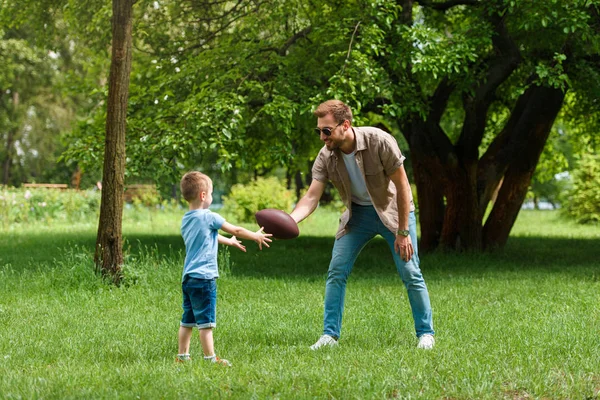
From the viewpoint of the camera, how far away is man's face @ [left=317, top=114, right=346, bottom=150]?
5.59 m

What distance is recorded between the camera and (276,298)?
9.09 m

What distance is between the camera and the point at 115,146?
31.4ft

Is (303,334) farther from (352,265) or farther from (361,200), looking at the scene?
(361,200)

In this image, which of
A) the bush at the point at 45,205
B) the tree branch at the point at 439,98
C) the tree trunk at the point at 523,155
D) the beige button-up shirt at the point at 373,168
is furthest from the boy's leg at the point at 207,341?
the bush at the point at 45,205

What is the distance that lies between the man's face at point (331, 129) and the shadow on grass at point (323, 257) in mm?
4991

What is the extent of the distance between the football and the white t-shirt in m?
0.61

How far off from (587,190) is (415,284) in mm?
23011

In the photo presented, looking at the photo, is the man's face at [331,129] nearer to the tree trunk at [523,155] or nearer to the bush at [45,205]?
the tree trunk at [523,155]

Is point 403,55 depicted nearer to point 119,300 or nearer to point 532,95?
point 532,95

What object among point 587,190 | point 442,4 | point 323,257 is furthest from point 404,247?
point 587,190

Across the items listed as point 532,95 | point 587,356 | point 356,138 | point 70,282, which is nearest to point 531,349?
point 587,356

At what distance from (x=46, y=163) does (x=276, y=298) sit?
40.0 m

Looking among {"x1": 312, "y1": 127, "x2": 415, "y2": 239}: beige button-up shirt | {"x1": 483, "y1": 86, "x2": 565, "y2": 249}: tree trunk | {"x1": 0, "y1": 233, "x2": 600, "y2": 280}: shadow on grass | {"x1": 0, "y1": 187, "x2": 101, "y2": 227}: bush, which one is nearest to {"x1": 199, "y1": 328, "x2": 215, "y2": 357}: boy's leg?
{"x1": 312, "y1": 127, "x2": 415, "y2": 239}: beige button-up shirt

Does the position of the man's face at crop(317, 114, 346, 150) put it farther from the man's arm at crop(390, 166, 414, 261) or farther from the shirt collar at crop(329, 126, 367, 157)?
the man's arm at crop(390, 166, 414, 261)
